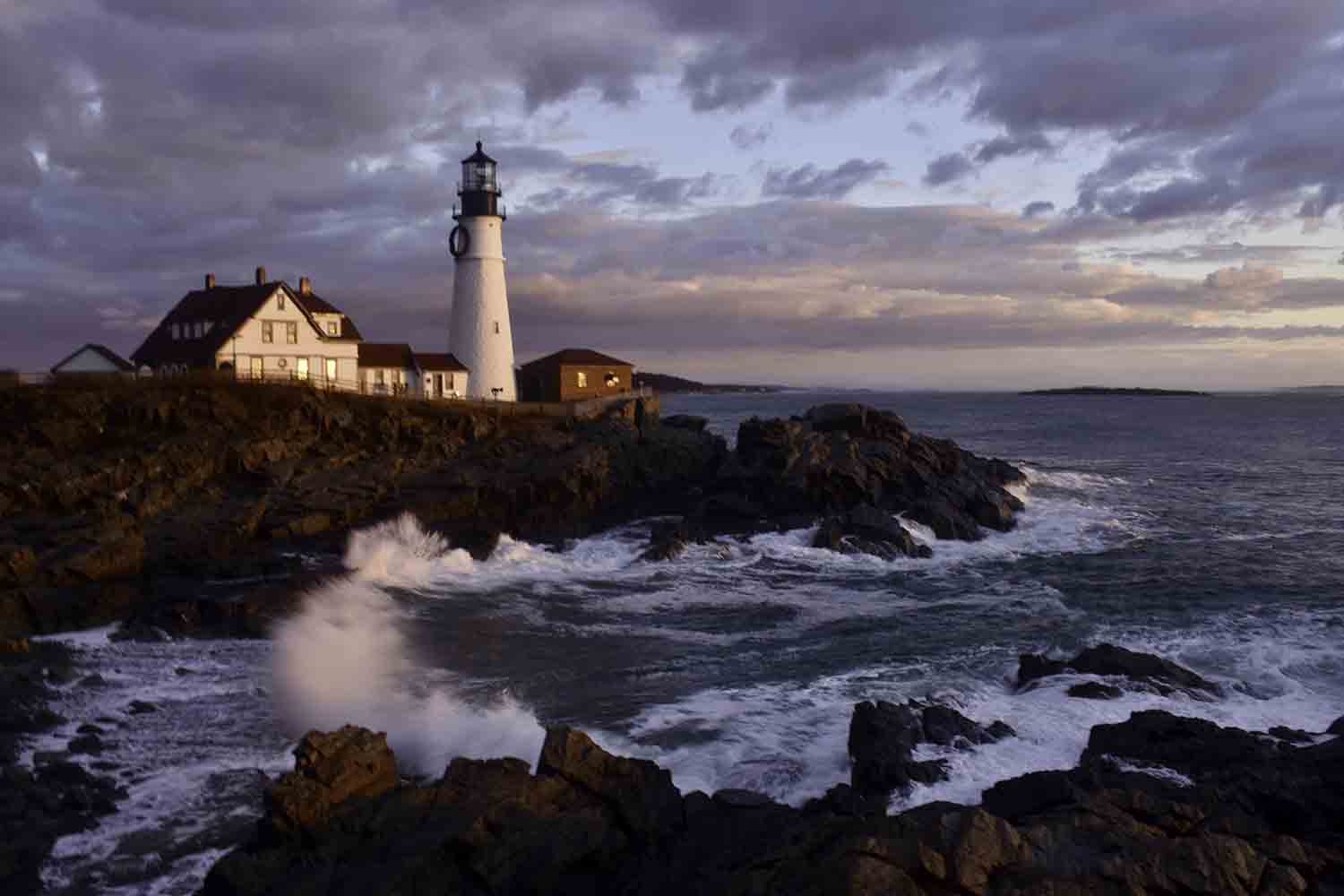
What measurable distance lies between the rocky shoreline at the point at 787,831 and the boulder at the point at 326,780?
0.8 inches

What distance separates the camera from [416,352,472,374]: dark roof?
46.4 m

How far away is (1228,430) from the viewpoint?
315ft

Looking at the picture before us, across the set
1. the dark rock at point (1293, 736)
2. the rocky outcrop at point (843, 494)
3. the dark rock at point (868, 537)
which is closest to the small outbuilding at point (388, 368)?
the rocky outcrop at point (843, 494)

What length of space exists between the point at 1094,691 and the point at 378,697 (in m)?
11.7

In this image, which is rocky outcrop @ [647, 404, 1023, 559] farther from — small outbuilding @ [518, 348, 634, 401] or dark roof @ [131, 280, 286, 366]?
dark roof @ [131, 280, 286, 366]

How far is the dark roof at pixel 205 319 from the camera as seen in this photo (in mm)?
40656

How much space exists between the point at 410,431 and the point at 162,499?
31.4 feet

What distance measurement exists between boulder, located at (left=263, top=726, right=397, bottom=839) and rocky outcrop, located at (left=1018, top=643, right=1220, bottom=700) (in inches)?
422

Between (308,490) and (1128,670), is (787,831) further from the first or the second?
(308,490)

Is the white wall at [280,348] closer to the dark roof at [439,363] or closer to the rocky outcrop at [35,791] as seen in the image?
the dark roof at [439,363]

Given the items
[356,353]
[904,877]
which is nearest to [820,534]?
[904,877]

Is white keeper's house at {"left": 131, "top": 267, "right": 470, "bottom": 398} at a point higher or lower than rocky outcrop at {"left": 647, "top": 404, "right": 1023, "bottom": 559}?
higher

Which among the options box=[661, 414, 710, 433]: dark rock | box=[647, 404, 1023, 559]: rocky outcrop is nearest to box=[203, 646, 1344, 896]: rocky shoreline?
box=[647, 404, 1023, 559]: rocky outcrop

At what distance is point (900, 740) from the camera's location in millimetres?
13523
